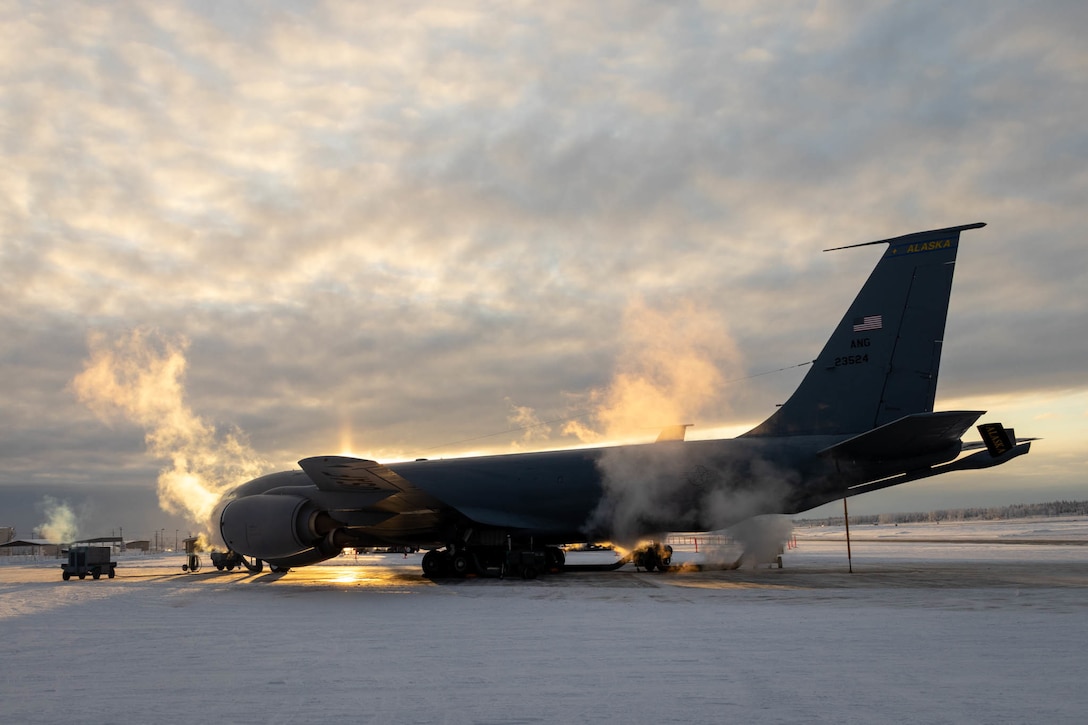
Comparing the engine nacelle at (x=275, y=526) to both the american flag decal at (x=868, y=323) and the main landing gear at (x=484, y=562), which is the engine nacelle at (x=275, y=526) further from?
the american flag decal at (x=868, y=323)

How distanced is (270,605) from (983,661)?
12803 mm

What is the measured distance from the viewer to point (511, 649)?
31.8 ft

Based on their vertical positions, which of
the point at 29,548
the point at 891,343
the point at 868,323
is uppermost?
the point at 868,323

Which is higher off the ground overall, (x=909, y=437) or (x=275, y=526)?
(x=909, y=437)

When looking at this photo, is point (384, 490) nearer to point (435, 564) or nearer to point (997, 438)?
point (435, 564)

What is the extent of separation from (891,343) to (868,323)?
28.9 inches

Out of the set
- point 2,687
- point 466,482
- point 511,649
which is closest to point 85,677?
point 2,687

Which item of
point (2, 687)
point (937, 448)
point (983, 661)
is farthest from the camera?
point (937, 448)

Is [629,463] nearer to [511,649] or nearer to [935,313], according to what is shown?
[935,313]

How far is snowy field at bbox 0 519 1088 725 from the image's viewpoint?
661 cm

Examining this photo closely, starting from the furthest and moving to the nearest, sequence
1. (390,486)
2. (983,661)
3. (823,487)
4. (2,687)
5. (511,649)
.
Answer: (390,486)
(823,487)
(511,649)
(983,661)
(2,687)

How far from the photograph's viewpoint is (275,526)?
2162 cm

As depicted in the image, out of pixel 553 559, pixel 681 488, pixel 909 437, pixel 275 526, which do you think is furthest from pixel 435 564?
pixel 909 437

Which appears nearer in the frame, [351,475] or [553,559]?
[351,475]
